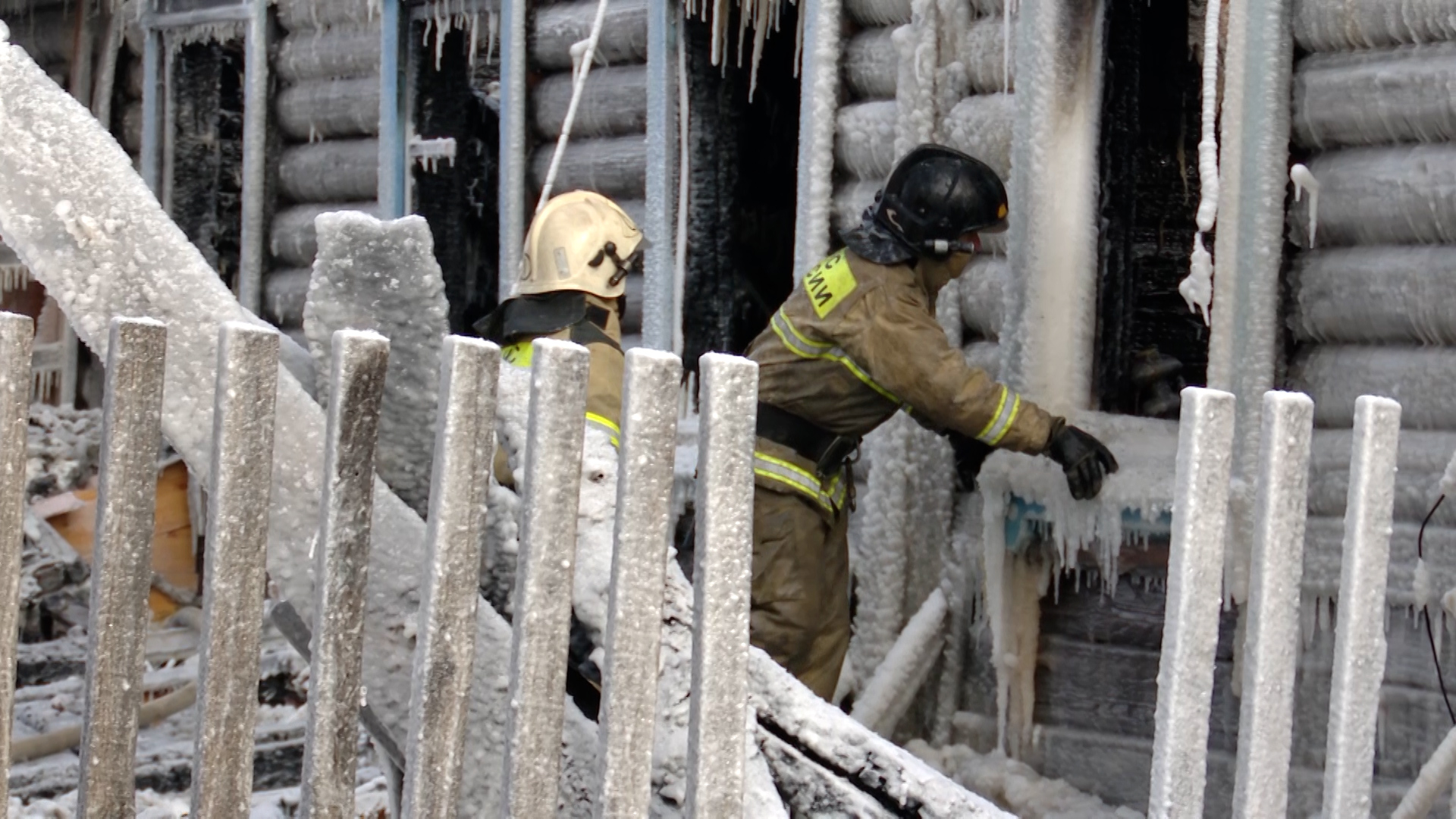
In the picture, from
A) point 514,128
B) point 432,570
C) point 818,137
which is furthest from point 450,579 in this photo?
point 514,128

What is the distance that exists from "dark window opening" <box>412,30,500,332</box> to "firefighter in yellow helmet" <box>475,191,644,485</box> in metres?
2.91

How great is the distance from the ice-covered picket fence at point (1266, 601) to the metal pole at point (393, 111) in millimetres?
5843

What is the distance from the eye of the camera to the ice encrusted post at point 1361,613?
207 cm

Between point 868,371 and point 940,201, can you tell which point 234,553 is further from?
point 940,201

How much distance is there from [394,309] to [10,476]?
56cm

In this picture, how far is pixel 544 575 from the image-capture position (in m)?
2.03

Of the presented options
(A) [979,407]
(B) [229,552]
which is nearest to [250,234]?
(A) [979,407]

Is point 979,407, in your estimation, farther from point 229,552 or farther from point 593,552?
point 229,552

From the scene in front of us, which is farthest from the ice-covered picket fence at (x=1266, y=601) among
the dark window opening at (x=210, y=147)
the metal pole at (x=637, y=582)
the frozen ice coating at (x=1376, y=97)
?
the dark window opening at (x=210, y=147)

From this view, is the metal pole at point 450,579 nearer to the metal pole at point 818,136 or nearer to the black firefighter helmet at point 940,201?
the black firefighter helmet at point 940,201

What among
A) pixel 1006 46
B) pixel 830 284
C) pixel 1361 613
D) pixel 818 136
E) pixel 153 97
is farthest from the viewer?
pixel 153 97

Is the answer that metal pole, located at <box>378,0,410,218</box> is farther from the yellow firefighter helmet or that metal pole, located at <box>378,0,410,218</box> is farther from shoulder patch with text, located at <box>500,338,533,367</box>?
shoulder patch with text, located at <box>500,338,533,367</box>

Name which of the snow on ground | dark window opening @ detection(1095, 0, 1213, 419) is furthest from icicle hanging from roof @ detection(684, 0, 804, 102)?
the snow on ground

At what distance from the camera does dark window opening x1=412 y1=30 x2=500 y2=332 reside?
294 inches
